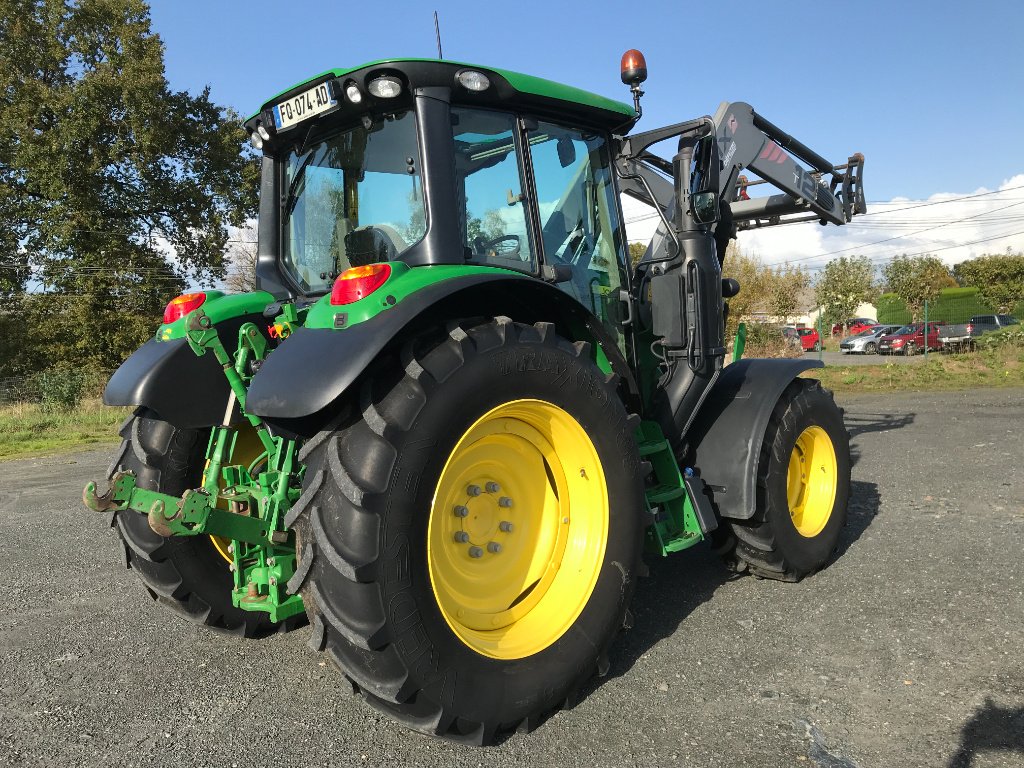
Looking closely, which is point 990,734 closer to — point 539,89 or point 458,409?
point 458,409

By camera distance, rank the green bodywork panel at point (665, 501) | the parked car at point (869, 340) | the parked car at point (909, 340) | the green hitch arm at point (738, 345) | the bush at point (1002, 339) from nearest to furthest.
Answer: the green bodywork panel at point (665, 501) → the green hitch arm at point (738, 345) → the bush at point (1002, 339) → the parked car at point (909, 340) → the parked car at point (869, 340)

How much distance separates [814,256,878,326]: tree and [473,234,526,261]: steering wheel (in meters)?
46.9

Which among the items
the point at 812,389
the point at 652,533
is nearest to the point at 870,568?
the point at 812,389

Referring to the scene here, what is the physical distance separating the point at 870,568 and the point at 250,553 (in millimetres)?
3329

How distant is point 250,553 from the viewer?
9.93ft

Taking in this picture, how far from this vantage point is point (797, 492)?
14.0 feet

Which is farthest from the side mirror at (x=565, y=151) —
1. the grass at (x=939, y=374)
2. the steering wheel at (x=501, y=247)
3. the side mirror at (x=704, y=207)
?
the grass at (x=939, y=374)

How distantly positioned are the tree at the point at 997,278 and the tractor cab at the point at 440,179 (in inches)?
1775

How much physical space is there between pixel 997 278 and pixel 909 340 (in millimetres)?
20659

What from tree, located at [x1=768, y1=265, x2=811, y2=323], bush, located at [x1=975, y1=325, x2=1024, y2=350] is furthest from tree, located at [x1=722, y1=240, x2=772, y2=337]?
bush, located at [x1=975, y1=325, x2=1024, y2=350]

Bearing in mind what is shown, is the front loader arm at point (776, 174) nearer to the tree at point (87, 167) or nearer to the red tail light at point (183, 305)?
the red tail light at point (183, 305)

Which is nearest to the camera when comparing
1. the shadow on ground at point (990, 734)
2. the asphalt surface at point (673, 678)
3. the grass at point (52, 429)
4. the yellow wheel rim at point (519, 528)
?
the shadow on ground at point (990, 734)

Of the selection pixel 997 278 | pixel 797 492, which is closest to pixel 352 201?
pixel 797 492

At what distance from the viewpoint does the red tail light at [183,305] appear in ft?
10.8
